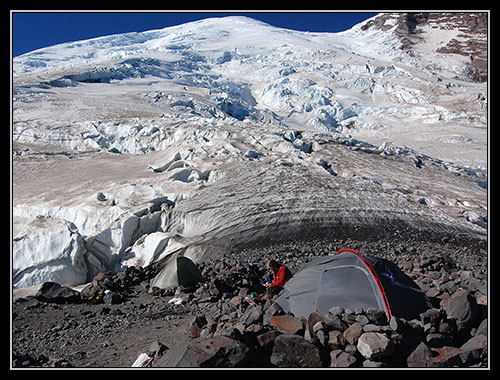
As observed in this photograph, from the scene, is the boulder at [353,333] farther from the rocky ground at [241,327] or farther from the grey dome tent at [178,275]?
the grey dome tent at [178,275]

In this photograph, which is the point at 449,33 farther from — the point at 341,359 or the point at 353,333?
the point at 341,359

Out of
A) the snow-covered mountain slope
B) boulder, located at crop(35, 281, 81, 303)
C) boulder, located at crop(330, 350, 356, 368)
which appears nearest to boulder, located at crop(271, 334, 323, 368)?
boulder, located at crop(330, 350, 356, 368)

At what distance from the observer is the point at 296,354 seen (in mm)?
3561

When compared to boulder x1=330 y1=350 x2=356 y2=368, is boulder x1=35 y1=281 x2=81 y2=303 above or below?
below

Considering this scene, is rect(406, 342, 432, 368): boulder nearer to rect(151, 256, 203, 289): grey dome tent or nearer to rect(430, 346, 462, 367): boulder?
rect(430, 346, 462, 367): boulder

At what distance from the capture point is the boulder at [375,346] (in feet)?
11.2

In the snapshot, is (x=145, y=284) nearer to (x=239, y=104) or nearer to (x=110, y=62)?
(x=239, y=104)

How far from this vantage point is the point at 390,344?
3486mm

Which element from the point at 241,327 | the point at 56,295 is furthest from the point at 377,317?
the point at 56,295

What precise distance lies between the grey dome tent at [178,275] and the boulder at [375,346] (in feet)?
16.1

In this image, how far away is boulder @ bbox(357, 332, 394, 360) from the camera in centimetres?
342

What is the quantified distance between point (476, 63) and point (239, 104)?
61.2 metres

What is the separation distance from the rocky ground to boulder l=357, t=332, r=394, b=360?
10 millimetres

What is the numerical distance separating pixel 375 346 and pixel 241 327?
5.16ft
